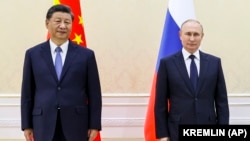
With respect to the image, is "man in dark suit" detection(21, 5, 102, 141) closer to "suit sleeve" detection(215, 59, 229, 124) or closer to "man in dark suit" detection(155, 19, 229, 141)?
"man in dark suit" detection(155, 19, 229, 141)

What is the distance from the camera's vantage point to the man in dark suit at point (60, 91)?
208 cm

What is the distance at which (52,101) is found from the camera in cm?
207

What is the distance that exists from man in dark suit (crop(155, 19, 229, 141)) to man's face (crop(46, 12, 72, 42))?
24.2 inches

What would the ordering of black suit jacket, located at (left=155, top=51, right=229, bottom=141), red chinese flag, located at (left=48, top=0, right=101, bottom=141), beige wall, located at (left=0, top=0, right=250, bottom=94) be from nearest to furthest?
1. black suit jacket, located at (left=155, top=51, right=229, bottom=141)
2. red chinese flag, located at (left=48, top=0, right=101, bottom=141)
3. beige wall, located at (left=0, top=0, right=250, bottom=94)

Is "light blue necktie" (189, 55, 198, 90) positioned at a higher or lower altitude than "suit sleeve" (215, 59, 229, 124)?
higher

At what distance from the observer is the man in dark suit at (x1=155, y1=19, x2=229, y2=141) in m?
2.07

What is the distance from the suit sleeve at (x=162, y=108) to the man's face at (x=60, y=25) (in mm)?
627

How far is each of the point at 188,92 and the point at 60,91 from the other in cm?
74

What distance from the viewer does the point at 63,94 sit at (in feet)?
6.83

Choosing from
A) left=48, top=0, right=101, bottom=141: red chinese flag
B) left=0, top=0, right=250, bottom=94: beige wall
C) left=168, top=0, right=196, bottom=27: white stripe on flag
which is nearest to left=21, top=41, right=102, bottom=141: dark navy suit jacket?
left=48, top=0, right=101, bottom=141: red chinese flag

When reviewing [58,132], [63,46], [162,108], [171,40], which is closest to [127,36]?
[171,40]

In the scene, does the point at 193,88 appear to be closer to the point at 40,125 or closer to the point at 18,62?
the point at 40,125

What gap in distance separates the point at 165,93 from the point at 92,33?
1.37 meters

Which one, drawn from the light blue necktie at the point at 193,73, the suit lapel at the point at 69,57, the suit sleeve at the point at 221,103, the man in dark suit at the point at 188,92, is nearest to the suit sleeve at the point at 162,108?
the man in dark suit at the point at 188,92
